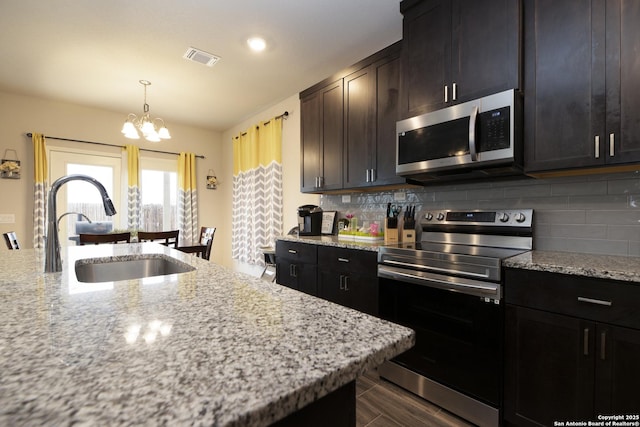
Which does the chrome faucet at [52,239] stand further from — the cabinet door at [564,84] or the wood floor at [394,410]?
the cabinet door at [564,84]

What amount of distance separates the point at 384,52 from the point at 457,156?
1.12 metres

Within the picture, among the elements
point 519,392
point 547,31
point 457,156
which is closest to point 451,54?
point 547,31

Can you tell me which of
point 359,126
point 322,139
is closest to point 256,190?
point 322,139

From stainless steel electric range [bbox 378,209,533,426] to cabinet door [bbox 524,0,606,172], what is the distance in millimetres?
501

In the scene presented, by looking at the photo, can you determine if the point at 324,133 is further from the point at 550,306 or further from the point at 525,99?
the point at 550,306

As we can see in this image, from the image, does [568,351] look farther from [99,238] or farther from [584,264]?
[99,238]

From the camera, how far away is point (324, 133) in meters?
2.93

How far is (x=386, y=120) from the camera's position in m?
2.39

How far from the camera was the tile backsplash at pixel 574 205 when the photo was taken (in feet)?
5.33

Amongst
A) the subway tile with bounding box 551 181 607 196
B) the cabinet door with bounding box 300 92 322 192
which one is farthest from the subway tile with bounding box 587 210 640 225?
the cabinet door with bounding box 300 92 322 192

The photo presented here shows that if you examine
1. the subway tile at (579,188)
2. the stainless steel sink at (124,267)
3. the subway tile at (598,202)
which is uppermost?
the subway tile at (579,188)

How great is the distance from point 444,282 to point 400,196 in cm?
111

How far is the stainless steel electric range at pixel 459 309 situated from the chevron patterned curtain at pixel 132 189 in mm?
3909

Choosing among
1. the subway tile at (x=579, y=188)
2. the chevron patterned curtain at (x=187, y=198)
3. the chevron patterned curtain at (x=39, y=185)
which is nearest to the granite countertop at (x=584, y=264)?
the subway tile at (x=579, y=188)
